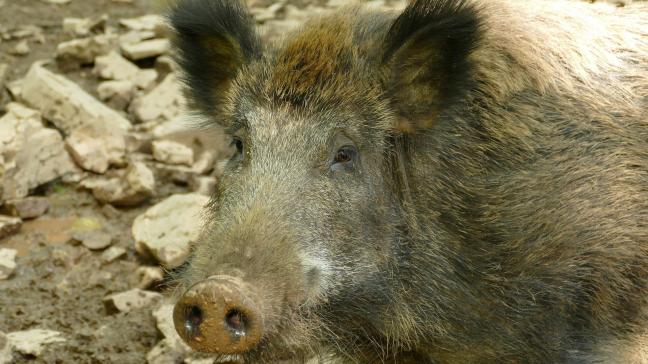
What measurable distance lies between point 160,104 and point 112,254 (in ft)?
5.33

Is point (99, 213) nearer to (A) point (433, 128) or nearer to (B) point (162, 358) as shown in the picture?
(B) point (162, 358)

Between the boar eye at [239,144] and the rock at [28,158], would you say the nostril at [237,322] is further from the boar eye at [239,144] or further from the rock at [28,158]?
the rock at [28,158]

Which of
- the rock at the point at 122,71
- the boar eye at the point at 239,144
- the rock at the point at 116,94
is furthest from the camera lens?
the rock at the point at 122,71

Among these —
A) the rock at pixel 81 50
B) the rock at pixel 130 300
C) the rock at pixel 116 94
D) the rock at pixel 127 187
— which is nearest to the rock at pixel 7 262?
the rock at pixel 130 300

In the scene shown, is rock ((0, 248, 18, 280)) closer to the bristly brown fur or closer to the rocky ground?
the rocky ground

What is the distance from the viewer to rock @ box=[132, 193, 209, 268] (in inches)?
217

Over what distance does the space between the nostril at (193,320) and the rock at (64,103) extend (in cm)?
338

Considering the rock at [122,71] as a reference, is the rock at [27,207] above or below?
below

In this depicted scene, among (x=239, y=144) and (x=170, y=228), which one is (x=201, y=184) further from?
(x=239, y=144)

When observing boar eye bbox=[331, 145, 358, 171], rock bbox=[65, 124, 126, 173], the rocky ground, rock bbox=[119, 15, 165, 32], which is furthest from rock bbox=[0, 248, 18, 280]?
rock bbox=[119, 15, 165, 32]

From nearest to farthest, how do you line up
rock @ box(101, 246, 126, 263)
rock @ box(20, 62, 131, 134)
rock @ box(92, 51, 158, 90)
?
1. rock @ box(101, 246, 126, 263)
2. rock @ box(20, 62, 131, 134)
3. rock @ box(92, 51, 158, 90)

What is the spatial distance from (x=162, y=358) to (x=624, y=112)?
7.85 feet

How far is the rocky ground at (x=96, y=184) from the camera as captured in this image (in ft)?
17.0

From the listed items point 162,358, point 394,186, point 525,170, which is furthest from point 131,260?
point 525,170
